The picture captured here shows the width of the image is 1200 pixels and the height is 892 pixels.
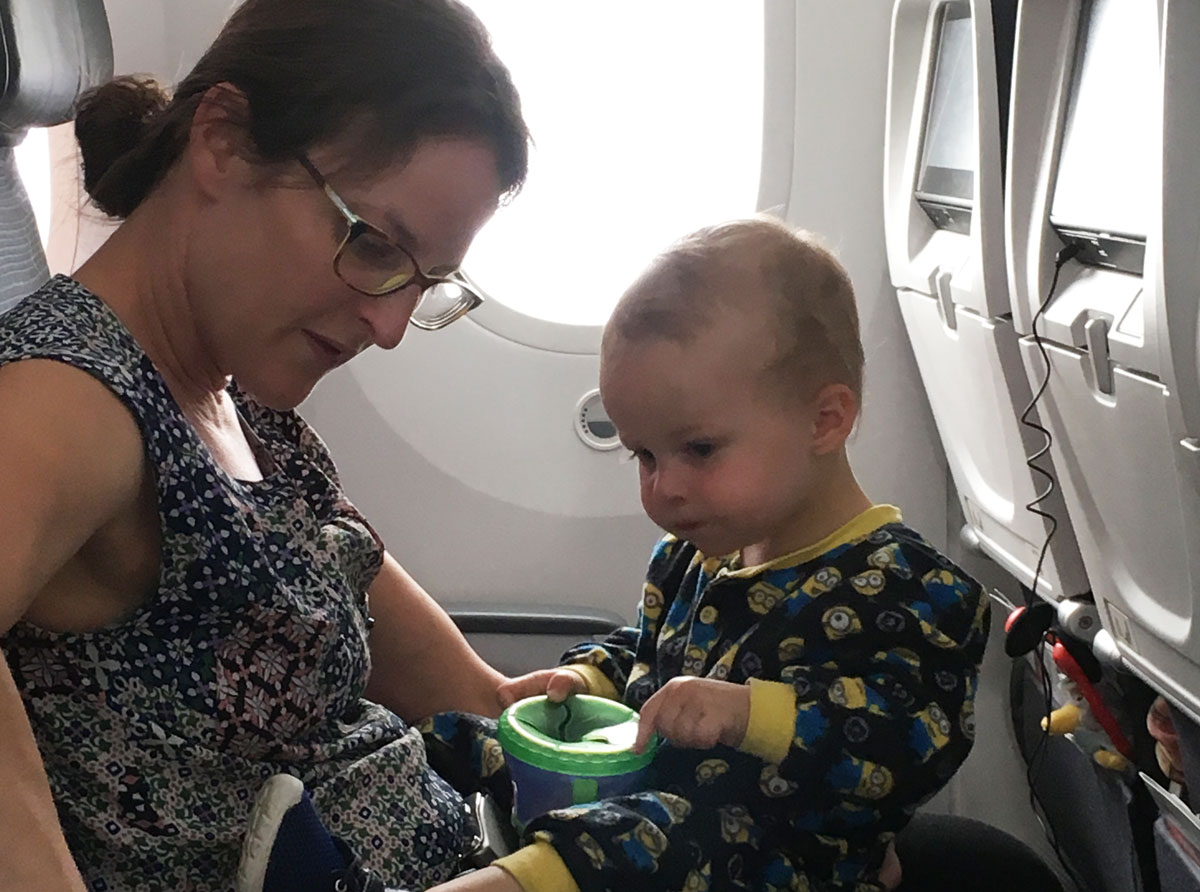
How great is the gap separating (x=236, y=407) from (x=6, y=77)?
375mm

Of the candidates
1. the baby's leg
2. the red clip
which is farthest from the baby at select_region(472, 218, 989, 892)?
the red clip

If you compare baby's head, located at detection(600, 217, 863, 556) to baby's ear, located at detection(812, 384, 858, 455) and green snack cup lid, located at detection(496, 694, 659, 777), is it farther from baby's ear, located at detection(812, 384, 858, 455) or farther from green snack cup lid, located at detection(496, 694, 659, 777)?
green snack cup lid, located at detection(496, 694, 659, 777)

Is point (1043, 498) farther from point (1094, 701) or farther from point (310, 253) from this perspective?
point (310, 253)

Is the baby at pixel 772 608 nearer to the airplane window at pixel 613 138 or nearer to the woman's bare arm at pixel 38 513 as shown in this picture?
the woman's bare arm at pixel 38 513

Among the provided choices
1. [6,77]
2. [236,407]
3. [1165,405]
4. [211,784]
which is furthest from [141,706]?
[1165,405]

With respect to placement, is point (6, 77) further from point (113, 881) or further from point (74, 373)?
point (113, 881)

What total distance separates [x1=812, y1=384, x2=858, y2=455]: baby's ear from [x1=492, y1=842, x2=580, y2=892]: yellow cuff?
18.0 inches

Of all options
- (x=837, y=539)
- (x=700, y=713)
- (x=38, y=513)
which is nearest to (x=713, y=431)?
(x=837, y=539)

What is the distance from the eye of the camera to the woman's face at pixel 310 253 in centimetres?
99

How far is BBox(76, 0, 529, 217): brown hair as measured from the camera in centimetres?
98

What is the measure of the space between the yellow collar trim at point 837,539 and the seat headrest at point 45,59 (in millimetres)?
841

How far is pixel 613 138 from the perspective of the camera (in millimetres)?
2270

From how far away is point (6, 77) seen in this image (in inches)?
46.6

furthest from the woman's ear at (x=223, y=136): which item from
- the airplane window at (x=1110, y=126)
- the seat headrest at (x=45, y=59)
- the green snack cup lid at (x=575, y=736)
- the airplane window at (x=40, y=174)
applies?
the airplane window at (x=40, y=174)
